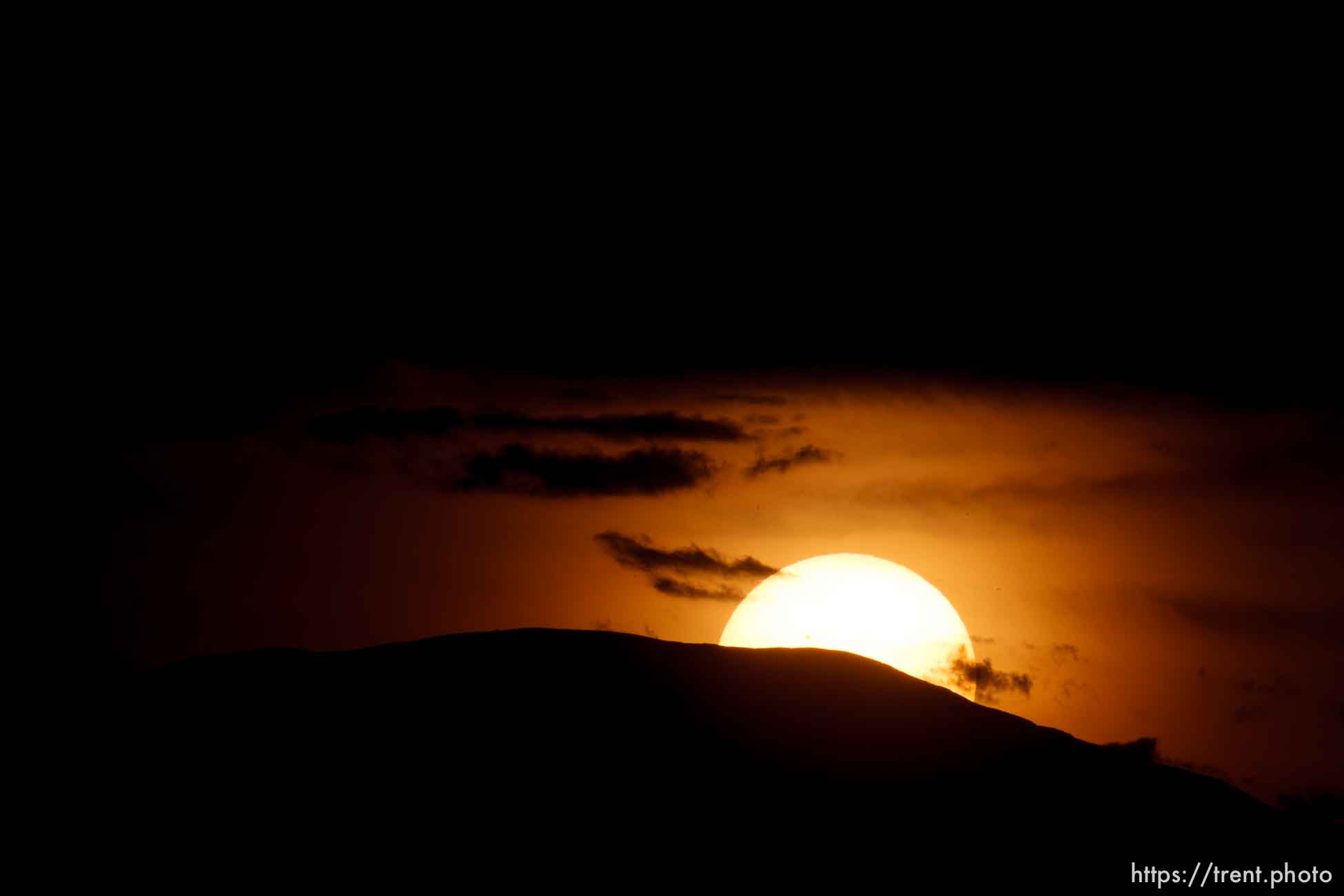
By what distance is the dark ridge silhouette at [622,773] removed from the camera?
3303cm

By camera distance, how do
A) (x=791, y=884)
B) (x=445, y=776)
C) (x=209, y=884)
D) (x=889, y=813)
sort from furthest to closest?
(x=889, y=813), (x=445, y=776), (x=791, y=884), (x=209, y=884)

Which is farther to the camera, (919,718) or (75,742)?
(919,718)

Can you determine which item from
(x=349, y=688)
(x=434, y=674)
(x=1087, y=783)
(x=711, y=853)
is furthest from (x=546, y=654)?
(x=1087, y=783)

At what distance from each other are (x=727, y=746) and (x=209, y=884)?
783 inches

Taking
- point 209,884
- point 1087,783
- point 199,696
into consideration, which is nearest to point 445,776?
point 209,884

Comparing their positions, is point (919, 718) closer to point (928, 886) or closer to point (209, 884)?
point (928, 886)

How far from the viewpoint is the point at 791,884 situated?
1298 inches

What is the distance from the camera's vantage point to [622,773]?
38469 mm

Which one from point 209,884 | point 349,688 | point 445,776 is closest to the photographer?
point 209,884

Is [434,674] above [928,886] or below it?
above

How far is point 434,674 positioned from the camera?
45.0 meters

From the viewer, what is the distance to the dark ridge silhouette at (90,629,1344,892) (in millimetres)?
33031

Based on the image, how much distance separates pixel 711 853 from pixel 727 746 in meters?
8.11

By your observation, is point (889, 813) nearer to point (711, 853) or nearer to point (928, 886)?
point (928, 886)
